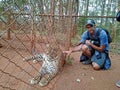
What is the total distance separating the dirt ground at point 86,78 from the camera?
10.4 feet

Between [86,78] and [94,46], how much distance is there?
2.38ft

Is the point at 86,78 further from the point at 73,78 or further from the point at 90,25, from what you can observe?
the point at 90,25

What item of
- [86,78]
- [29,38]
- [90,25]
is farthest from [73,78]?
[29,38]

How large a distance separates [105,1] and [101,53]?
12.6 m

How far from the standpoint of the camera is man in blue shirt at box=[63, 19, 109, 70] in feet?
12.5

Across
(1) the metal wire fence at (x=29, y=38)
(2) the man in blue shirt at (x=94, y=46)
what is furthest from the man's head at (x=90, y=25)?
(1) the metal wire fence at (x=29, y=38)

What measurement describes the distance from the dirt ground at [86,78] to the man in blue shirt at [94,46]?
171 millimetres

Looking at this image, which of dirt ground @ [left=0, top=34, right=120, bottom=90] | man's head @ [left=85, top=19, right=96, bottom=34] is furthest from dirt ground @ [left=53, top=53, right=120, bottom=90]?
man's head @ [left=85, top=19, right=96, bottom=34]

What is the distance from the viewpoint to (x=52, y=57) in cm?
354

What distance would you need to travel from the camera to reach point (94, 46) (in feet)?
Result: 12.9

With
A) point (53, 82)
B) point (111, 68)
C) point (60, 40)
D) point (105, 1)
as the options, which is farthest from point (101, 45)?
point (105, 1)

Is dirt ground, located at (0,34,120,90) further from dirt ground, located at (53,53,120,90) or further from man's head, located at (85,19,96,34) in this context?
man's head, located at (85,19,96,34)

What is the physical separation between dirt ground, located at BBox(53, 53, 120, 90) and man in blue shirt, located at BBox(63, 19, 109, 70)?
171 mm

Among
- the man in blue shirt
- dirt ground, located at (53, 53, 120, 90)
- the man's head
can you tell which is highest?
the man's head
